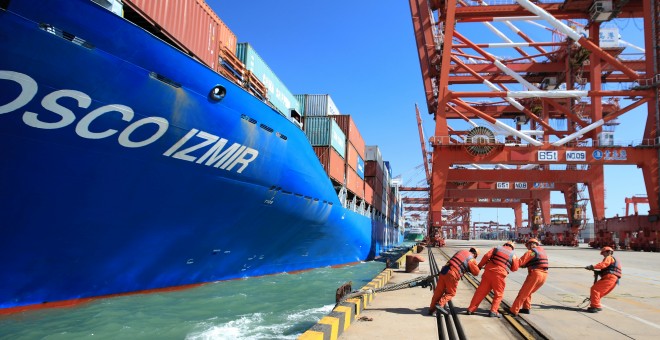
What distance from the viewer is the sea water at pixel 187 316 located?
6.83 m

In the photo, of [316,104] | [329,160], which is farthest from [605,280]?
[316,104]

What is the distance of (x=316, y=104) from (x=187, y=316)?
13.0m

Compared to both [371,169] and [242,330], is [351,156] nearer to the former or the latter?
[371,169]

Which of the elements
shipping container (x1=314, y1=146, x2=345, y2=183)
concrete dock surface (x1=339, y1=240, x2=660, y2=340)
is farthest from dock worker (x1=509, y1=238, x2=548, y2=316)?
shipping container (x1=314, y1=146, x2=345, y2=183)

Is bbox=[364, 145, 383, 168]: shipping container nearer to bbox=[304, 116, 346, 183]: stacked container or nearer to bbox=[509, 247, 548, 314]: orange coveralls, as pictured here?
bbox=[304, 116, 346, 183]: stacked container

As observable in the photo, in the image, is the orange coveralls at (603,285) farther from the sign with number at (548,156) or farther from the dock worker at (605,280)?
the sign with number at (548,156)

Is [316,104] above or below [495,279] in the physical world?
above

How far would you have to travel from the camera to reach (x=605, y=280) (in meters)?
7.42

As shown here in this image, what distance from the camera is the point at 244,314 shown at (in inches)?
352

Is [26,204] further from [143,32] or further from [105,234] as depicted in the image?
[143,32]

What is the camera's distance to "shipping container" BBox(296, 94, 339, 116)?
19.3 metres

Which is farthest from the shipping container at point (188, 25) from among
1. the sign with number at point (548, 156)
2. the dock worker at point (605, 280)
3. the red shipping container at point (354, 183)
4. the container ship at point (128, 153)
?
the sign with number at point (548, 156)

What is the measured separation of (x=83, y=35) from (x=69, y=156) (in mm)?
2005

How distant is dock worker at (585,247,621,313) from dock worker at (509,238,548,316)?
125 centimetres
